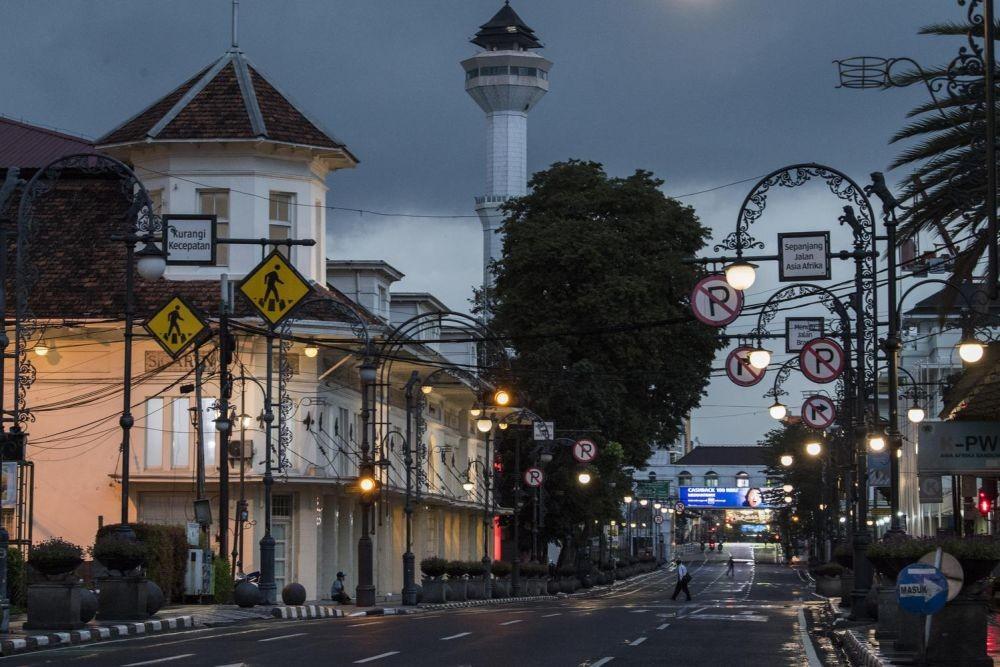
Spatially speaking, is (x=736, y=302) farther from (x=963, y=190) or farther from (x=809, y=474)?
(x=809, y=474)

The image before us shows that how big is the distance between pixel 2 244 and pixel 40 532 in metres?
28.4

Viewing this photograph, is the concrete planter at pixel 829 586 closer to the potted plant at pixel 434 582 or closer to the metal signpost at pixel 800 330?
the potted plant at pixel 434 582

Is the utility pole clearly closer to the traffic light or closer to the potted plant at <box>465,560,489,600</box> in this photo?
the potted plant at <box>465,560,489,600</box>

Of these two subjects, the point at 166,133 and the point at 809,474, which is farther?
the point at 809,474

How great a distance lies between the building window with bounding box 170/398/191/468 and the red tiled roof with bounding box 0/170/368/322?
368 centimetres

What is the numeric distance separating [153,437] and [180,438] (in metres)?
0.86

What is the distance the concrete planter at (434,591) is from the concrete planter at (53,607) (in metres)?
26.0

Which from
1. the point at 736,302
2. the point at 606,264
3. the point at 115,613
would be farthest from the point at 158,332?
the point at 606,264

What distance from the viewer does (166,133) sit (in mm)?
53938

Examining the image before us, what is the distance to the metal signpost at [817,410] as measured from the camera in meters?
41.3

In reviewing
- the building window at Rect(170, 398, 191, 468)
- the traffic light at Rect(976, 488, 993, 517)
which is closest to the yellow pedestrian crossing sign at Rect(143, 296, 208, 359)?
the building window at Rect(170, 398, 191, 468)


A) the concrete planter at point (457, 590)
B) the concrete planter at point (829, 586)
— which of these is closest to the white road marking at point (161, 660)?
the concrete planter at point (457, 590)

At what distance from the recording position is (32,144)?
197 ft

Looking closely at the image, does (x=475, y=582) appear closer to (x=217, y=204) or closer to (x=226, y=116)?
(x=217, y=204)
